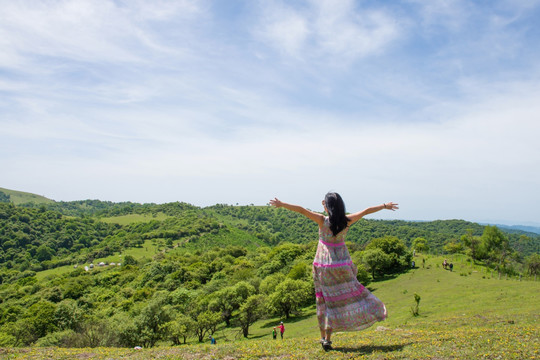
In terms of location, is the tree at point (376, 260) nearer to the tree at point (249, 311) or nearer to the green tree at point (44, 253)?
the tree at point (249, 311)

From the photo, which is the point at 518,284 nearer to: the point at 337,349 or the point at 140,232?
the point at 337,349

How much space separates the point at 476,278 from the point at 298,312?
2663 cm

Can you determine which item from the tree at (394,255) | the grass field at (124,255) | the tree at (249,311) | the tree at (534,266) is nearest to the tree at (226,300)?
the tree at (249,311)

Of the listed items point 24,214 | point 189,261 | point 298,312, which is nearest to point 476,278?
point 298,312

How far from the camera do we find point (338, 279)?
7258 millimetres

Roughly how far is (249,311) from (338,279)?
3543 cm

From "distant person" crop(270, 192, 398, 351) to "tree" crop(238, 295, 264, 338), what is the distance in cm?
3431

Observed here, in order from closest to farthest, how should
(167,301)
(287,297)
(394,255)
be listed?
1. (287,297)
2. (394,255)
3. (167,301)

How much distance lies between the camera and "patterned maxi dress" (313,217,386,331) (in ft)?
23.3

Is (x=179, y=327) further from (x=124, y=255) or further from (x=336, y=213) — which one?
(x=124, y=255)

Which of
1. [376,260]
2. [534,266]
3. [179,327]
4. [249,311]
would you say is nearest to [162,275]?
[249,311]

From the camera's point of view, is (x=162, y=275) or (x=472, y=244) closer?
(x=472, y=244)

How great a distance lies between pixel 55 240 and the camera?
16900 cm

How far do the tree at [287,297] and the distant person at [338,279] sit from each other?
3666 cm
